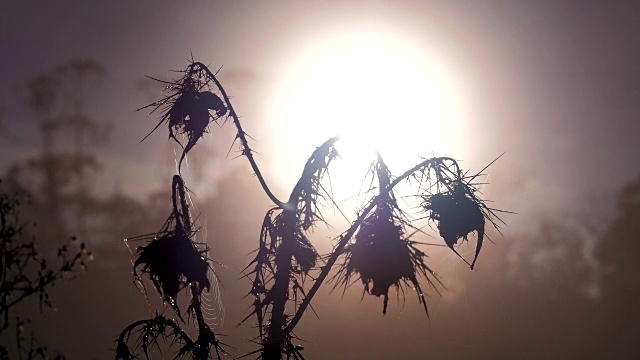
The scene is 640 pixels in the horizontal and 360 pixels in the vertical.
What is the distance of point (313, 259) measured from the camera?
17.4 feet

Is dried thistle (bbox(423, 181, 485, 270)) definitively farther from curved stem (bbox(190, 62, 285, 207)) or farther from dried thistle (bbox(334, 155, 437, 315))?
curved stem (bbox(190, 62, 285, 207))

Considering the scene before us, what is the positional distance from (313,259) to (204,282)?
0.93m

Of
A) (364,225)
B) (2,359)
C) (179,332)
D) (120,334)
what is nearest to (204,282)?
(179,332)

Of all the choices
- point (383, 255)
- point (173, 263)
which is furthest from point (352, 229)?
point (173, 263)

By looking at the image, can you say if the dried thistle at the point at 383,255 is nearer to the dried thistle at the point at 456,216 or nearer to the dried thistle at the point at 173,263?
the dried thistle at the point at 456,216

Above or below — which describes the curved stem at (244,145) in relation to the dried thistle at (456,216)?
above

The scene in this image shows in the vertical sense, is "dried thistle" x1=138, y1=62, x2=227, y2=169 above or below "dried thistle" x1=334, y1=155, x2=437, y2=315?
above

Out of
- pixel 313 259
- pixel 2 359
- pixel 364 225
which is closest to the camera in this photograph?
pixel 364 225

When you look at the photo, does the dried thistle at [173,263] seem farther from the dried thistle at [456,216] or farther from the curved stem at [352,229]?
the dried thistle at [456,216]

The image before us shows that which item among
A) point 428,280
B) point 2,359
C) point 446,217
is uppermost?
point 2,359

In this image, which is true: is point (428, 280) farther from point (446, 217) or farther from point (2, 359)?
point (2, 359)

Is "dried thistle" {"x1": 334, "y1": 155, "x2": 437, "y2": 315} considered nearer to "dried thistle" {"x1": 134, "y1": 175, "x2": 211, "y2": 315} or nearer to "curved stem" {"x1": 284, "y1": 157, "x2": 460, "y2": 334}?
"curved stem" {"x1": 284, "y1": 157, "x2": 460, "y2": 334}

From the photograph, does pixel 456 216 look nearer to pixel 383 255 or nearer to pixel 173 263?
pixel 383 255

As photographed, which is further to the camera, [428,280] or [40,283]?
[40,283]
